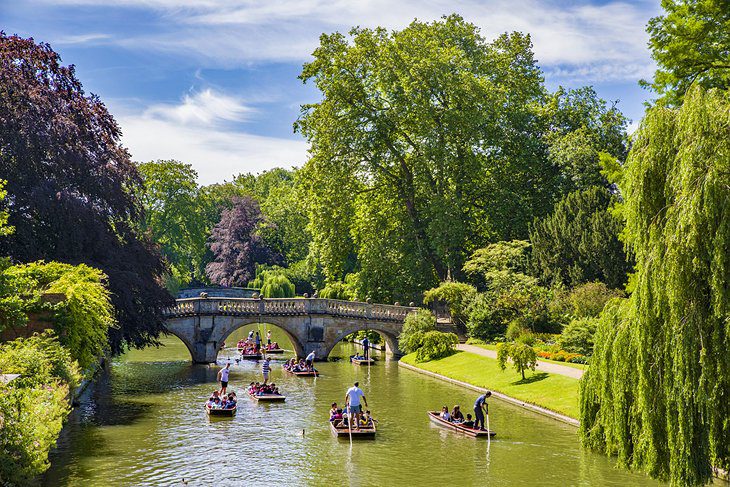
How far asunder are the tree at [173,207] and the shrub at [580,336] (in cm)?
6248

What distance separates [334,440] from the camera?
2788cm

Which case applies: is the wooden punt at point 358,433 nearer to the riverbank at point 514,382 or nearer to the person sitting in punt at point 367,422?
the person sitting in punt at point 367,422

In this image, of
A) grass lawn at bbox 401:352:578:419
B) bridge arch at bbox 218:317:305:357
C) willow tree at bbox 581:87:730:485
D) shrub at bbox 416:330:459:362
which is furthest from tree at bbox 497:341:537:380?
bridge arch at bbox 218:317:305:357

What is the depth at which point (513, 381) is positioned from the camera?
38469 mm

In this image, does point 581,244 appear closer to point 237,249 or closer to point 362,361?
point 362,361

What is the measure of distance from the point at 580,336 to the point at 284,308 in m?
21.2

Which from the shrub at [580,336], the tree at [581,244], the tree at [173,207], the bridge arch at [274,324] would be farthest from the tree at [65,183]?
the tree at [173,207]

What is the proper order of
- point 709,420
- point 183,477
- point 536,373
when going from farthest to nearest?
point 536,373 → point 183,477 → point 709,420

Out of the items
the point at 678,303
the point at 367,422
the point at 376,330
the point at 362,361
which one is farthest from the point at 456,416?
the point at 376,330

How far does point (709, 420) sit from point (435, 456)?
10.3 m

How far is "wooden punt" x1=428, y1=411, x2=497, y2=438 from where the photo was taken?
92.8ft

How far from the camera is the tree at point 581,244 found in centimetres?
5088

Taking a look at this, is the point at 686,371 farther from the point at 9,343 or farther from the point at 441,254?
the point at 441,254

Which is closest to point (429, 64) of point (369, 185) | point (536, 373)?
point (369, 185)
